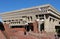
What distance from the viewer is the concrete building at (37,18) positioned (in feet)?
147

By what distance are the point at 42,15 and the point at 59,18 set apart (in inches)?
527

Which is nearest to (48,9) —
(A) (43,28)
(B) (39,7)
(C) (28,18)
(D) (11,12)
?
(B) (39,7)

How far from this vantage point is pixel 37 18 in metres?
48.9

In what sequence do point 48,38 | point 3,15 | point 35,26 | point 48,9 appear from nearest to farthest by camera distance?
point 48,38
point 35,26
point 48,9
point 3,15

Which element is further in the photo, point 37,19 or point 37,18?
point 37,18

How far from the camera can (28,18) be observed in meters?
52.3

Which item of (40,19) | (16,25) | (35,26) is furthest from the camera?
(16,25)

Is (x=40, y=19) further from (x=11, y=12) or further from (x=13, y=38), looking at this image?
(x=13, y=38)

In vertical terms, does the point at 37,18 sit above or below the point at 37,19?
above

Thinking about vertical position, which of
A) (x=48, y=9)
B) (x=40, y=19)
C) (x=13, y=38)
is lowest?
(x=13, y=38)

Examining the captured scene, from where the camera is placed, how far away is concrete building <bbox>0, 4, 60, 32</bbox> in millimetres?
44938

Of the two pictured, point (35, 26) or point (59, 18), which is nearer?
point (35, 26)

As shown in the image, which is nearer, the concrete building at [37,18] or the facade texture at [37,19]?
the facade texture at [37,19]

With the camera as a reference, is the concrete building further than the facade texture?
Yes
